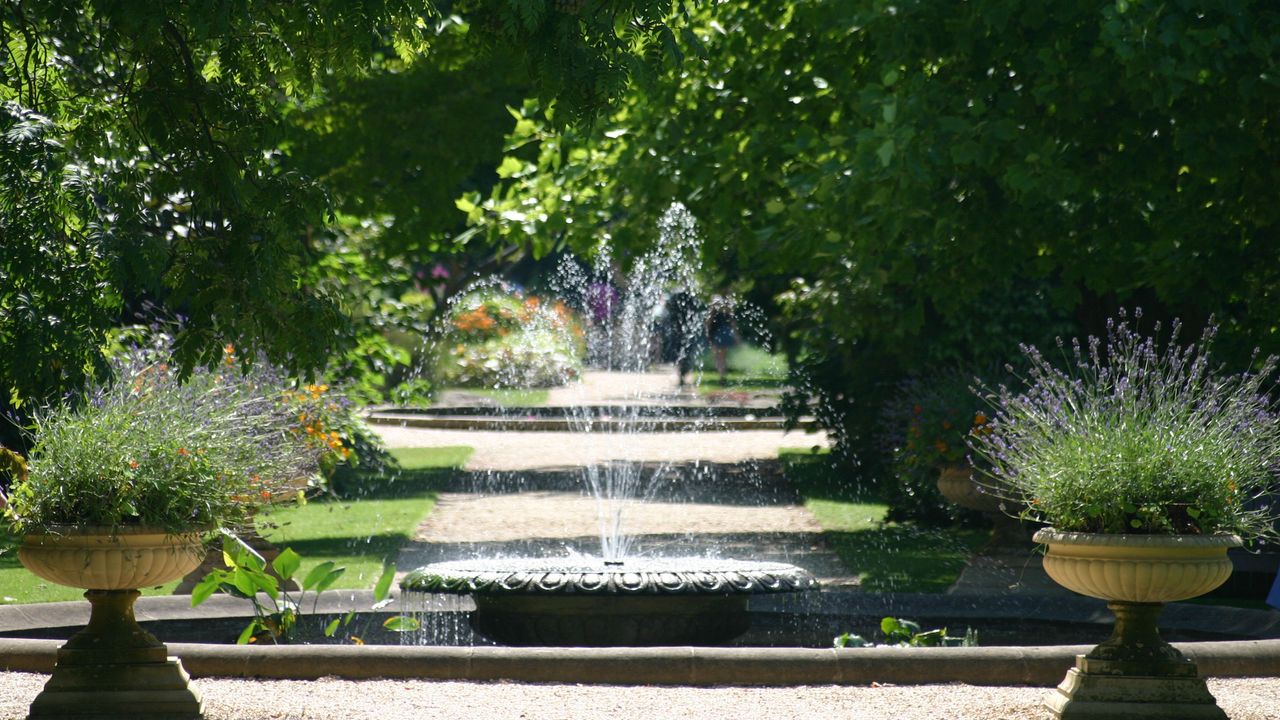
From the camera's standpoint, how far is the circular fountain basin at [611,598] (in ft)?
24.8

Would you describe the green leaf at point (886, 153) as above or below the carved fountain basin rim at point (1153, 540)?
above

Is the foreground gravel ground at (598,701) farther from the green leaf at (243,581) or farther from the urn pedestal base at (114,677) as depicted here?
the green leaf at (243,581)

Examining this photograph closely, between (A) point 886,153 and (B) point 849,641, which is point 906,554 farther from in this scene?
(B) point 849,641

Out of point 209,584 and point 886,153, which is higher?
point 886,153

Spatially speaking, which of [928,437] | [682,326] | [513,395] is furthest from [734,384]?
[928,437]

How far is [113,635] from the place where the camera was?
6086 mm

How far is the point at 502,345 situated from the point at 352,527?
25.7 metres

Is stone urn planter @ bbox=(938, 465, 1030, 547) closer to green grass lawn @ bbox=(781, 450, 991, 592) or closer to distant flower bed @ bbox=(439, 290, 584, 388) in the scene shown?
green grass lawn @ bbox=(781, 450, 991, 592)

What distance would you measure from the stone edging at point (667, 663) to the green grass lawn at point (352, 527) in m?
1.32

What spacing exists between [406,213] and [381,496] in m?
3.72

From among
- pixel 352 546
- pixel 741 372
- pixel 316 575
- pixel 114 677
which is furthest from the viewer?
pixel 741 372

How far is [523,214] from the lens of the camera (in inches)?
569

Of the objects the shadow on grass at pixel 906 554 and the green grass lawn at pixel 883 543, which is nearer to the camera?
the shadow on grass at pixel 906 554

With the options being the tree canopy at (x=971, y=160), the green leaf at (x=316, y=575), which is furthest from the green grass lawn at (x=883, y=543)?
the green leaf at (x=316, y=575)
